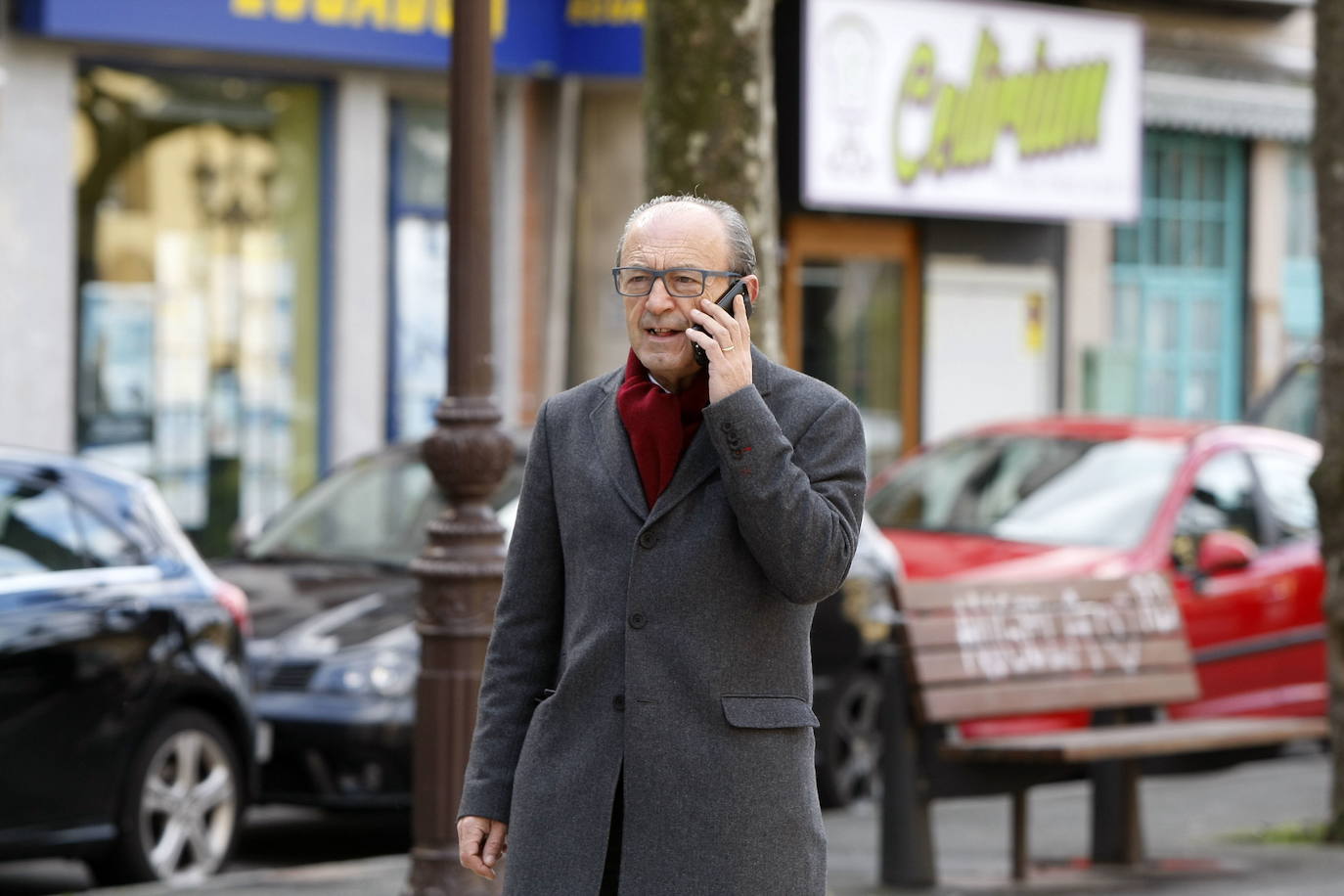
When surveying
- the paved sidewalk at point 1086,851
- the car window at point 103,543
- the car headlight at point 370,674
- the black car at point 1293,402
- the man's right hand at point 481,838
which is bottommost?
the paved sidewalk at point 1086,851

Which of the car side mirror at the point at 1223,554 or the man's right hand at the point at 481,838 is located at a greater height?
the car side mirror at the point at 1223,554

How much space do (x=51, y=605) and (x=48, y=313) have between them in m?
7.83

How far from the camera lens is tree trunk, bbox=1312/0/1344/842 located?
898cm

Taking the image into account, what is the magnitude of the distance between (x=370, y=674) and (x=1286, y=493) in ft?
16.0

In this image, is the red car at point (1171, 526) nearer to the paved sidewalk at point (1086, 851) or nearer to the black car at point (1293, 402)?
the paved sidewalk at point (1086, 851)

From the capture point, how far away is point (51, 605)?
781 centimetres

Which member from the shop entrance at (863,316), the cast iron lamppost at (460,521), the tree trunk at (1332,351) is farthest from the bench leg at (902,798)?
the shop entrance at (863,316)

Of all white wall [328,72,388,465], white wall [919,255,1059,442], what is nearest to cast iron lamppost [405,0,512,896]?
white wall [328,72,388,465]

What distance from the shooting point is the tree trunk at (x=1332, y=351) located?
8.98 metres

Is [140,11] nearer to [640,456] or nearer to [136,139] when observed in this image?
[136,139]

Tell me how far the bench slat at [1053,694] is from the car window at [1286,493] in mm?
3000

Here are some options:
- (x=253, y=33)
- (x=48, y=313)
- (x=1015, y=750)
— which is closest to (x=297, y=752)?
(x=1015, y=750)

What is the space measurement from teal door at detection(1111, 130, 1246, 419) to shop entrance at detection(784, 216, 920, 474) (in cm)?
278

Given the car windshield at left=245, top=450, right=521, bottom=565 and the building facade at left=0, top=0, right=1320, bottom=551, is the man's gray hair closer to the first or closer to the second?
the car windshield at left=245, top=450, right=521, bottom=565
